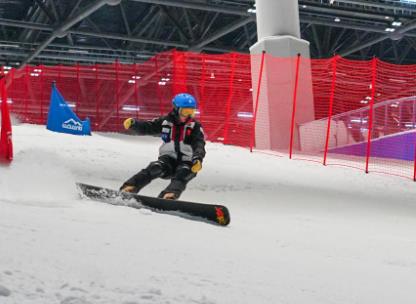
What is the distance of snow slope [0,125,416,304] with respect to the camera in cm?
285

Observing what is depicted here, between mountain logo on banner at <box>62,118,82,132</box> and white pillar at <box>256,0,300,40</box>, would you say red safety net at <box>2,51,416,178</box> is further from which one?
mountain logo on banner at <box>62,118,82,132</box>

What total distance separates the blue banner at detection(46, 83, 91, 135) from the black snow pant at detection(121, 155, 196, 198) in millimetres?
8111

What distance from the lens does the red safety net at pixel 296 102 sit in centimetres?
1454

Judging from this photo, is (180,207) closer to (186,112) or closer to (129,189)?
(129,189)

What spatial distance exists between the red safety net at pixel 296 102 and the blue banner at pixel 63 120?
2.63 metres

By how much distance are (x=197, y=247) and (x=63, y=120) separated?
11492mm

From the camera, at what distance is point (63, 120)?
14.9 meters

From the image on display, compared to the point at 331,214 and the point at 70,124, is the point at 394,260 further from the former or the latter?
the point at 70,124

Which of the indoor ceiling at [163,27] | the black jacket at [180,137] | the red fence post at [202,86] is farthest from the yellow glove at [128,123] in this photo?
the indoor ceiling at [163,27]

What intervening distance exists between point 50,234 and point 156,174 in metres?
3.19

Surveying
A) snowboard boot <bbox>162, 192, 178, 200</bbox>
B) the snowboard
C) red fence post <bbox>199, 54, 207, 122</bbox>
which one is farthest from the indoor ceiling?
the snowboard

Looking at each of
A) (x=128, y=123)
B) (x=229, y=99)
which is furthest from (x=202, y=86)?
(x=128, y=123)

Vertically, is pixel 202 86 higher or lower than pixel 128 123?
higher

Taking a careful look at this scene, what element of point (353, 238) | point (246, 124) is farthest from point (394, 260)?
point (246, 124)
